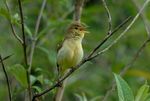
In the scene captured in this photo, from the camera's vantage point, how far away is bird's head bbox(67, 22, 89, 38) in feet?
11.5

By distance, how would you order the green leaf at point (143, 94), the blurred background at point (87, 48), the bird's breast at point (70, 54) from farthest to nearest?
the blurred background at point (87, 48) → the bird's breast at point (70, 54) → the green leaf at point (143, 94)

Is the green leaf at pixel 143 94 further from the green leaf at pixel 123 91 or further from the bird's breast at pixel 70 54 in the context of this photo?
the bird's breast at pixel 70 54

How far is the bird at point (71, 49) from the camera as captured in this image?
11.3ft

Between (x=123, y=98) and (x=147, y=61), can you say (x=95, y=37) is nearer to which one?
(x=147, y=61)

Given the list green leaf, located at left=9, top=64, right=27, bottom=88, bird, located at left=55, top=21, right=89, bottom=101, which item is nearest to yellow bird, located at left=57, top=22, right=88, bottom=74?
bird, located at left=55, top=21, right=89, bottom=101

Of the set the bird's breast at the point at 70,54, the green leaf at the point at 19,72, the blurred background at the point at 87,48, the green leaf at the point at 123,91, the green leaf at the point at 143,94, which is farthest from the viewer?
the blurred background at the point at 87,48

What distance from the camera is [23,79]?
318 centimetres

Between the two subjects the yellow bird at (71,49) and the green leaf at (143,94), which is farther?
the yellow bird at (71,49)

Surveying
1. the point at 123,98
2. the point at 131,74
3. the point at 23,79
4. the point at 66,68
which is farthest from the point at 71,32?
the point at 131,74

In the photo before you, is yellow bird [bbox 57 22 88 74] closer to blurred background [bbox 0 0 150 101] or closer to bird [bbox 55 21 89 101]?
bird [bbox 55 21 89 101]

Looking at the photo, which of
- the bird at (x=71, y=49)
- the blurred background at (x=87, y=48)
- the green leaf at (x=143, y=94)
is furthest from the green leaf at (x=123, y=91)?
the blurred background at (x=87, y=48)

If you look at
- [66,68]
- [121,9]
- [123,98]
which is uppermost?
[123,98]

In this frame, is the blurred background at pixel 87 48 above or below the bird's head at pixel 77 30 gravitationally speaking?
below

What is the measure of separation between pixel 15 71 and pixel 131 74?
7.04 ft
